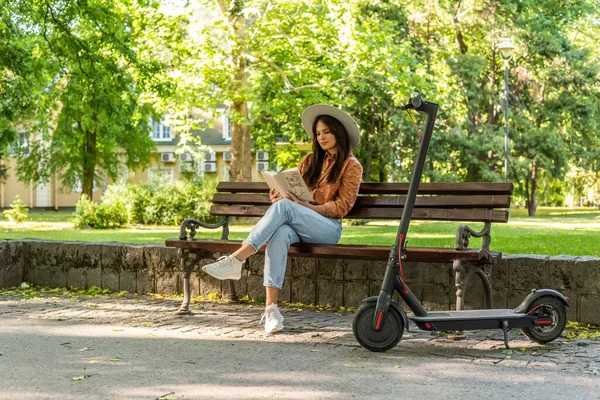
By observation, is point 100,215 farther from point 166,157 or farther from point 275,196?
point 166,157

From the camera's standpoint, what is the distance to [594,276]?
6730mm

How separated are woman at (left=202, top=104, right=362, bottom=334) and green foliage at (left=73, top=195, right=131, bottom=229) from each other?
706 inches

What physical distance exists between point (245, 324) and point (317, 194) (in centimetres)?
118

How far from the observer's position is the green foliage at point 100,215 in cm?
2442

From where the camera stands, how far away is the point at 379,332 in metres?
5.66

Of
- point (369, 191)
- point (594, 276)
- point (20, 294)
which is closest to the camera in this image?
point (594, 276)

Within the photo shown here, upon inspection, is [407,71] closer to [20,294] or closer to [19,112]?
[19,112]

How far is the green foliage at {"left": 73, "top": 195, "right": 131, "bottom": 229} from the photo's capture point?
80.1 ft

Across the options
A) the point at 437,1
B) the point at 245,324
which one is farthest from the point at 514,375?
the point at 437,1

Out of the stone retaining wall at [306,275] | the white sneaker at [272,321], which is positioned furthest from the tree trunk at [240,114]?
the white sneaker at [272,321]

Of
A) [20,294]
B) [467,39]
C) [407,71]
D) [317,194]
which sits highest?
[467,39]

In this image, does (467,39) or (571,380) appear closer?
(571,380)

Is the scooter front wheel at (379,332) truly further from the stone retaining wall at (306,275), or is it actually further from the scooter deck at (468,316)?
the stone retaining wall at (306,275)

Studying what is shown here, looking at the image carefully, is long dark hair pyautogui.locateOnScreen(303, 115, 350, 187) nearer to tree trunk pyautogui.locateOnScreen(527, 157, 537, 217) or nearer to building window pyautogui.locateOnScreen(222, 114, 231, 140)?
tree trunk pyautogui.locateOnScreen(527, 157, 537, 217)
